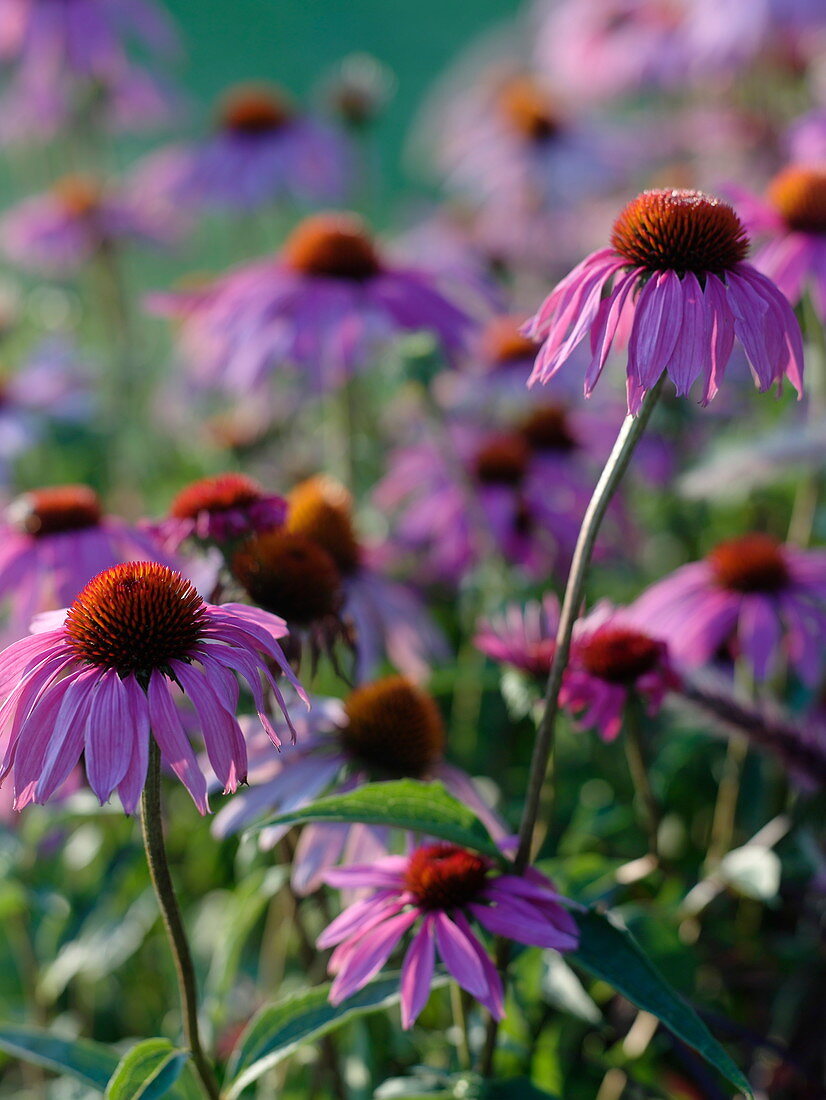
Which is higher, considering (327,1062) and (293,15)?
(293,15)

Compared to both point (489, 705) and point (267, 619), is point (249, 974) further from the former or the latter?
point (267, 619)

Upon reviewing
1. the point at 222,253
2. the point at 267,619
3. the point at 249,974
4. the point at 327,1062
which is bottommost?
the point at 249,974

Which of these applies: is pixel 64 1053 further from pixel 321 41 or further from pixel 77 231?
pixel 321 41

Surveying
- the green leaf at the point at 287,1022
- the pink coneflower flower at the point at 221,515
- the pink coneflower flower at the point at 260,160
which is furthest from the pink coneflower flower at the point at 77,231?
the green leaf at the point at 287,1022

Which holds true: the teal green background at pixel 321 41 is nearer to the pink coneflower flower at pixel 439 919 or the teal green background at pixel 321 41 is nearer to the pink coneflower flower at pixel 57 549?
the pink coneflower flower at pixel 57 549

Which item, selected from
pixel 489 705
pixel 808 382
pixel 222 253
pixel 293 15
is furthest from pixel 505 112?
A: pixel 293 15

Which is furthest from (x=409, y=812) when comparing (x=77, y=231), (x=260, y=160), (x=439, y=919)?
(x=77, y=231)
